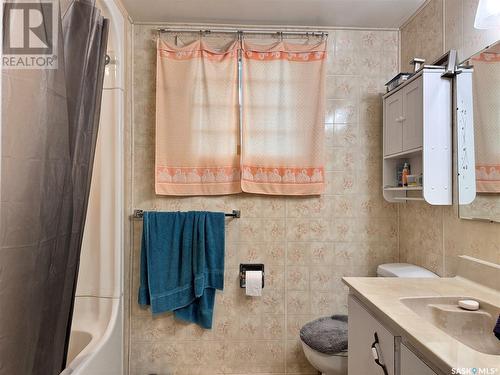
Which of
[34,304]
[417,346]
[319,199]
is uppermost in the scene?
[319,199]

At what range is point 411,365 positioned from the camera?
92 centimetres

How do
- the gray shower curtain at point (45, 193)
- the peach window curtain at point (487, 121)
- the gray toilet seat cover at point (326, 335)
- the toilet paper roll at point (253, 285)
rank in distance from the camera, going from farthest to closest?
the toilet paper roll at point (253, 285) → the gray toilet seat cover at point (326, 335) → the peach window curtain at point (487, 121) → the gray shower curtain at point (45, 193)

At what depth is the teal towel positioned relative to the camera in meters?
1.98

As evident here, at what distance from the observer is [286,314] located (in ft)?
6.88

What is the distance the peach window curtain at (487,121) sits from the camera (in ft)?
4.25

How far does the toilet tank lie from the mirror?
401 millimetres

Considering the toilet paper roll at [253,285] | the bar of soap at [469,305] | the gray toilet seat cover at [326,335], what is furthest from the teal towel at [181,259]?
the bar of soap at [469,305]

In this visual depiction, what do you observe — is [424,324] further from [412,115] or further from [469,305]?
[412,115]

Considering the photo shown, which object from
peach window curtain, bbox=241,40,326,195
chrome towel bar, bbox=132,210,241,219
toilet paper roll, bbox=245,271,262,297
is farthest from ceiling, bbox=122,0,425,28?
toilet paper roll, bbox=245,271,262,297

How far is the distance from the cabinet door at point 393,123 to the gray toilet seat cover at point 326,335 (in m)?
1.04

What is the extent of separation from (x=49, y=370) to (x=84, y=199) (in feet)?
1.77

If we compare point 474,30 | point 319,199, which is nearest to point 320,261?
point 319,199

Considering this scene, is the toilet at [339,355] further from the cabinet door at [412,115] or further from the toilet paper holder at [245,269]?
the cabinet door at [412,115]

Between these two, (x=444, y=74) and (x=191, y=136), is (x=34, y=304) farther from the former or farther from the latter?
(x=444, y=74)
